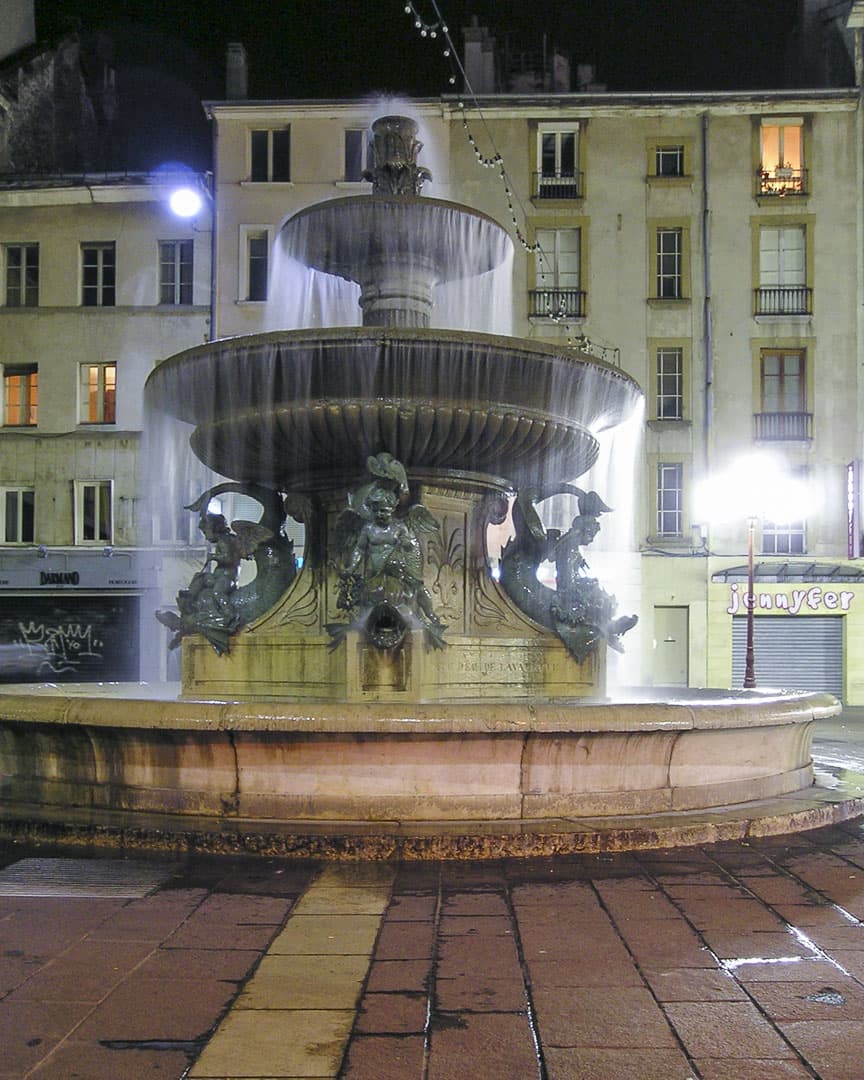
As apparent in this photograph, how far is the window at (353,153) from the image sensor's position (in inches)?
1216

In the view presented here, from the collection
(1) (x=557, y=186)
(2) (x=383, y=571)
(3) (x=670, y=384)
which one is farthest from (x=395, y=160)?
(1) (x=557, y=186)

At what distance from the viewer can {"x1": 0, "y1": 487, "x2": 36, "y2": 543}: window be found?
31.1 metres

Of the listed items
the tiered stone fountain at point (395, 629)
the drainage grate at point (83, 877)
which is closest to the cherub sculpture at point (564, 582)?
the tiered stone fountain at point (395, 629)

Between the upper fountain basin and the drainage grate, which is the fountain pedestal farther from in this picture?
the drainage grate

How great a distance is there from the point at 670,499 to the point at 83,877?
83.8ft

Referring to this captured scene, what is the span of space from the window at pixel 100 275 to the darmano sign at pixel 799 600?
17.6m

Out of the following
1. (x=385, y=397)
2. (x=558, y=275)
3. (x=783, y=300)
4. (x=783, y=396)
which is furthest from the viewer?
(x=558, y=275)

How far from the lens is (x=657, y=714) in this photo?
6.86 metres

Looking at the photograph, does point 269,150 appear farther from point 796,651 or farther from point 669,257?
point 796,651

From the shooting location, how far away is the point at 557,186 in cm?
3080

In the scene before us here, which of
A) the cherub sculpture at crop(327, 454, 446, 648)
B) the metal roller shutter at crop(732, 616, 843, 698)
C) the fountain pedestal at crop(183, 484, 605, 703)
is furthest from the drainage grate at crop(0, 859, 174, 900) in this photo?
the metal roller shutter at crop(732, 616, 843, 698)

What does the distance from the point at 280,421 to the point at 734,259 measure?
24309mm

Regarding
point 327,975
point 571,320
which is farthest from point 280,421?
point 571,320

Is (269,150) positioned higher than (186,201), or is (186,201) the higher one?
(269,150)
